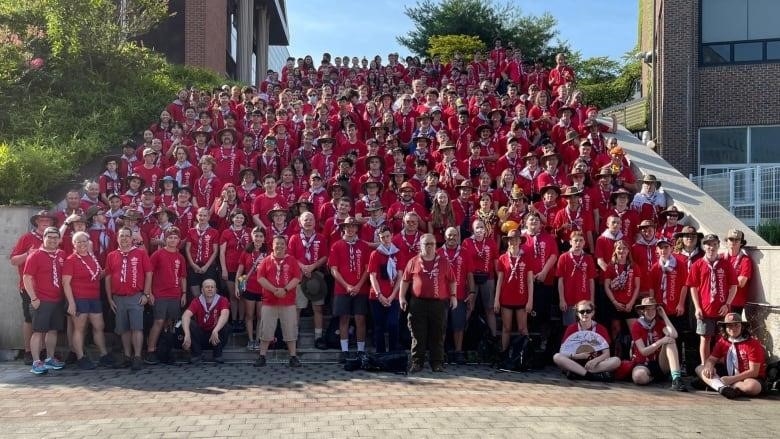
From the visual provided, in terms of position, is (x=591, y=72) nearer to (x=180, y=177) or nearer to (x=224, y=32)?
(x=224, y=32)

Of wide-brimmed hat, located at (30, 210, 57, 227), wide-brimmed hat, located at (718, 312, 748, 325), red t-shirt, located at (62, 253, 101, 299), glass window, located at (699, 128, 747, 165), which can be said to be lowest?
wide-brimmed hat, located at (718, 312, 748, 325)

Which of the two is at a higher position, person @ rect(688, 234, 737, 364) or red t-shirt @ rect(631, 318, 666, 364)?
person @ rect(688, 234, 737, 364)

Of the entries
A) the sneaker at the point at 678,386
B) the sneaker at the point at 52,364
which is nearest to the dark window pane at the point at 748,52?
the sneaker at the point at 678,386

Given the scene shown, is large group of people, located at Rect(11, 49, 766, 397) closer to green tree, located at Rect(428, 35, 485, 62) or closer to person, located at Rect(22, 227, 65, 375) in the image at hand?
person, located at Rect(22, 227, 65, 375)

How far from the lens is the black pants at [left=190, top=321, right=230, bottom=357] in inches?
365

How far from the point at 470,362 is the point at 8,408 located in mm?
5601

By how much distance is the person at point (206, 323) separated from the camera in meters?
9.20

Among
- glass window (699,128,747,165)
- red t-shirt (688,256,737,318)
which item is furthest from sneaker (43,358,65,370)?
glass window (699,128,747,165)

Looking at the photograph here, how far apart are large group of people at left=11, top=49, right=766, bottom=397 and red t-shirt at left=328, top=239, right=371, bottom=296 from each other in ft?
0.05

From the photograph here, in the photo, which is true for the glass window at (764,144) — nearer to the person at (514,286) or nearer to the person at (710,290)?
the person at (710,290)

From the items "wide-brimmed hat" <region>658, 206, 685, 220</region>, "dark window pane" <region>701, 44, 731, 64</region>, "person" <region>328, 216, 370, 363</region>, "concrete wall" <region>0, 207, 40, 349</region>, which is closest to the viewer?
"person" <region>328, 216, 370, 363</region>

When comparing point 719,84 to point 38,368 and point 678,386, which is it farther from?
point 38,368

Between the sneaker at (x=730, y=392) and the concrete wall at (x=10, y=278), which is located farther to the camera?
the concrete wall at (x=10, y=278)

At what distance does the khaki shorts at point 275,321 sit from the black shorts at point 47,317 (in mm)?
2721
